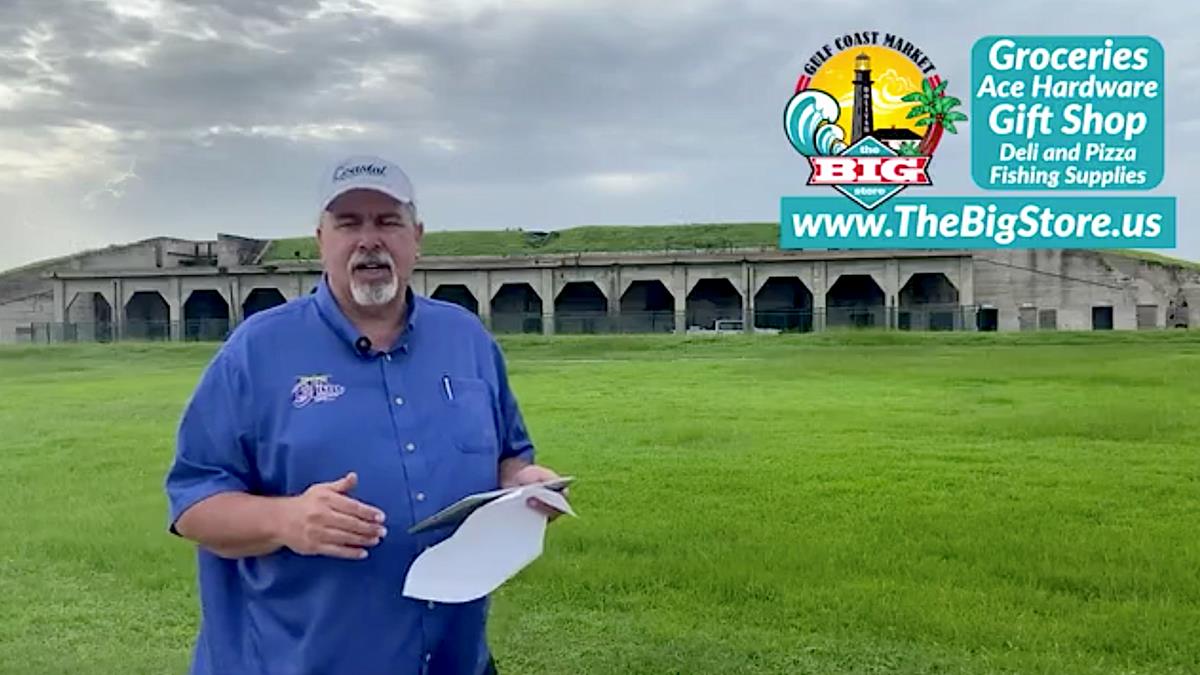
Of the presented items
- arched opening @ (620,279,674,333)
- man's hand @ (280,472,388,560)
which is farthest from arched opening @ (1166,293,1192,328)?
man's hand @ (280,472,388,560)

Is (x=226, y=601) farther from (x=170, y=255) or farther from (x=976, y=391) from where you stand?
(x=170, y=255)

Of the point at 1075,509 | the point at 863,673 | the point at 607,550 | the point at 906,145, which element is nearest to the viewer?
the point at 863,673

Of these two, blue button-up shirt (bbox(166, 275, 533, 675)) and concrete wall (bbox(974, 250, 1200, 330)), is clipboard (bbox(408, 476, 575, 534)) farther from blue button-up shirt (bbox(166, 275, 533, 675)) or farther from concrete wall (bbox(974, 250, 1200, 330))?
concrete wall (bbox(974, 250, 1200, 330))

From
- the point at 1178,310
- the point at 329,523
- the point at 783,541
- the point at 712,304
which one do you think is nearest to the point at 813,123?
the point at 783,541

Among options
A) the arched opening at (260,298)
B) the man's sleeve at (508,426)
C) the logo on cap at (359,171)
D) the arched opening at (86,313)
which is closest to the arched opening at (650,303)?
the arched opening at (260,298)

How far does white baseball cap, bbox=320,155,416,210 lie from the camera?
2.60 m

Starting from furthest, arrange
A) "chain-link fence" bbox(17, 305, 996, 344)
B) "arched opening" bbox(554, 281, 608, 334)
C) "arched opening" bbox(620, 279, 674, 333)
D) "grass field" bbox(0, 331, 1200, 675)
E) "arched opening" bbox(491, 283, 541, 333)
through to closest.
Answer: "arched opening" bbox(491, 283, 541, 333) < "arched opening" bbox(620, 279, 674, 333) < "arched opening" bbox(554, 281, 608, 334) < "chain-link fence" bbox(17, 305, 996, 344) < "grass field" bbox(0, 331, 1200, 675)

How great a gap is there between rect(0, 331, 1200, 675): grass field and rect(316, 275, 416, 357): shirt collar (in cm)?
322

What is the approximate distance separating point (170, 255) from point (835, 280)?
100ft

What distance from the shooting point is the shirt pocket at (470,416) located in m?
2.68

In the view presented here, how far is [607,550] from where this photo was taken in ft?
23.9

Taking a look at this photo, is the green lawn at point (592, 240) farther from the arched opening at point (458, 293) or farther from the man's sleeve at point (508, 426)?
the man's sleeve at point (508, 426)

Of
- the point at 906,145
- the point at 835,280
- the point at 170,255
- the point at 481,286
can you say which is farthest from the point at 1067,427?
the point at 170,255

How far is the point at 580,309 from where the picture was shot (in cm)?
4853
